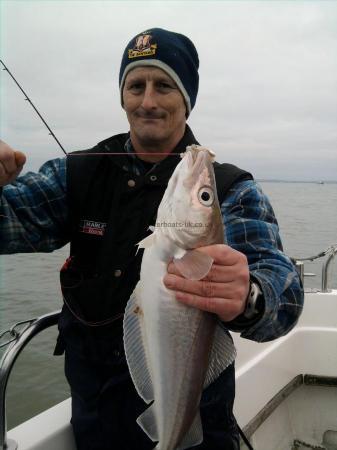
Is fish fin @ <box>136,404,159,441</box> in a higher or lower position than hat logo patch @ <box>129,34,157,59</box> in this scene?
lower

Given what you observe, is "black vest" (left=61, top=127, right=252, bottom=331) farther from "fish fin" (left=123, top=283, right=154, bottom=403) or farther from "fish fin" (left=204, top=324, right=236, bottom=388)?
"fish fin" (left=204, top=324, right=236, bottom=388)

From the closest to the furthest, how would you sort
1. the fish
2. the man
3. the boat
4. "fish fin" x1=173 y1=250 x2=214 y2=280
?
1. "fish fin" x1=173 y1=250 x2=214 y2=280
2. the fish
3. the man
4. the boat

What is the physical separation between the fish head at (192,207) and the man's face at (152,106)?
603 mm

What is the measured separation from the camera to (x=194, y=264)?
1.67m

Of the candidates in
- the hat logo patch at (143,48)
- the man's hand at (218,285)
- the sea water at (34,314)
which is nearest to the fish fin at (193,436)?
the man's hand at (218,285)

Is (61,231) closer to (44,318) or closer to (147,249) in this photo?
(44,318)

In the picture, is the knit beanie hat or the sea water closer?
the knit beanie hat

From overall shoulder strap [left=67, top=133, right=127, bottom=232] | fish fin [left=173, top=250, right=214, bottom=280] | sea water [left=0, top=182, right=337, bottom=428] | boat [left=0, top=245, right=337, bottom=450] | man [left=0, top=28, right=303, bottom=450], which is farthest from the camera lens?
sea water [left=0, top=182, right=337, bottom=428]

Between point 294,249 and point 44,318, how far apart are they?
1641 cm

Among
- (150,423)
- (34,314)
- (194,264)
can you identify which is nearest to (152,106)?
(194,264)

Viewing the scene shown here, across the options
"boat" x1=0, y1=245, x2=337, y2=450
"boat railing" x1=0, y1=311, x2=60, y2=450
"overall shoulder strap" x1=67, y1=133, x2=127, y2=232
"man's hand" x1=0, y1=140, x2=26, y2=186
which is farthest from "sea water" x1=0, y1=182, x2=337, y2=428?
"man's hand" x1=0, y1=140, x2=26, y2=186

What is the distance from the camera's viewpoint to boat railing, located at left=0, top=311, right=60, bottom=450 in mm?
2209

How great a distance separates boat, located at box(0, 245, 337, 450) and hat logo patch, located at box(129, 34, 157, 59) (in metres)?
2.70

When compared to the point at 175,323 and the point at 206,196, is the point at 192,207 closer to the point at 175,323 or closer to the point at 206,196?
the point at 206,196
